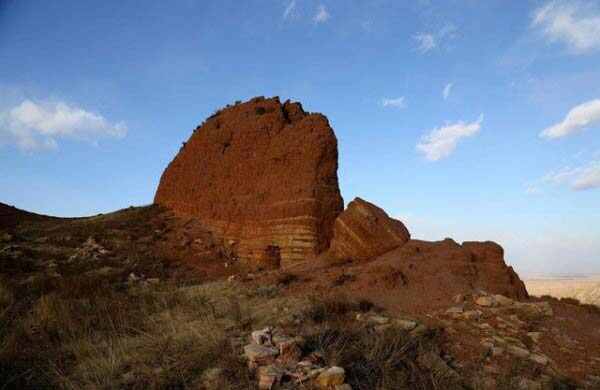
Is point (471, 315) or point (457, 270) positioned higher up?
point (457, 270)

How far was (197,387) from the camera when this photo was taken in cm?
496

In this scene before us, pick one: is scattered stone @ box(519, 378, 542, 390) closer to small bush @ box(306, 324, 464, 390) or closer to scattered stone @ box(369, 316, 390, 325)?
small bush @ box(306, 324, 464, 390)

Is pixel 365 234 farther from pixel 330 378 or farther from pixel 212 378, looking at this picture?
pixel 212 378

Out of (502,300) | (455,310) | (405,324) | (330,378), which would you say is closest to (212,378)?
(330,378)

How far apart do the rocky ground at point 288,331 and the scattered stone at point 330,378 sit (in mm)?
14

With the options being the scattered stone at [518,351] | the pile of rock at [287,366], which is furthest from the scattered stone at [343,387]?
the scattered stone at [518,351]

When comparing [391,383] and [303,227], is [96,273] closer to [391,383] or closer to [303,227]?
[303,227]

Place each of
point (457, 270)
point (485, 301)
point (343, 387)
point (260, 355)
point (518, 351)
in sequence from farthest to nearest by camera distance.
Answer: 1. point (457, 270)
2. point (485, 301)
3. point (518, 351)
4. point (260, 355)
5. point (343, 387)

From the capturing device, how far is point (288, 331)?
6.47 meters

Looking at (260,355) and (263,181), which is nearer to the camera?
(260,355)

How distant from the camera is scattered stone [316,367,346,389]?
488cm

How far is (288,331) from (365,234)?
501 centimetres

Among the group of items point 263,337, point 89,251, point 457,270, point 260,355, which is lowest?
point 260,355

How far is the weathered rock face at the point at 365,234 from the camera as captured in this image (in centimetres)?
1106
